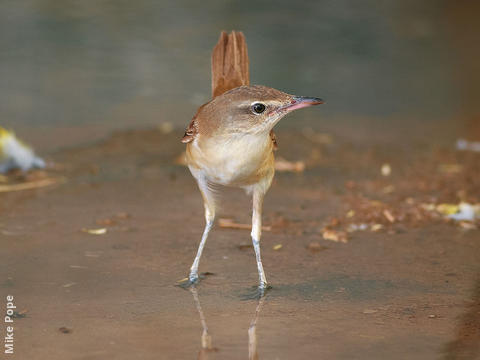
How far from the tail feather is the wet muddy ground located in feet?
3.65

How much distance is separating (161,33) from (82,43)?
5.15 feet

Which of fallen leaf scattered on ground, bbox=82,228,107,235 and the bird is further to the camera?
fallen leaf scattered on ground, bbox=82,228,107,235

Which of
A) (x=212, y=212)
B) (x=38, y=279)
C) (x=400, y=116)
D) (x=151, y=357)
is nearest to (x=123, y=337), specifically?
(x=151, y=357)

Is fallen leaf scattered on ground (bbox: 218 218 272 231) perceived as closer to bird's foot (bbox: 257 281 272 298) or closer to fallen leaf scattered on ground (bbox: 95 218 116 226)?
fallen leaf scattered on ground (bbox: 95 218 116 226)

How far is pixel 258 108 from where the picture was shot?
4.46 metres

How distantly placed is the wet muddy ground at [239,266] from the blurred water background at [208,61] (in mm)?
1948

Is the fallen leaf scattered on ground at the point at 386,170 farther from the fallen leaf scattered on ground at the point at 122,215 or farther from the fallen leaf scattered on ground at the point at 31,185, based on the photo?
the fallen leaf scattered on ground at the point at 31,185

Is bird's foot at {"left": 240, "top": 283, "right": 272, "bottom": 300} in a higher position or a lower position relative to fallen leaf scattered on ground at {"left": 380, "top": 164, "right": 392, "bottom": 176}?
higher

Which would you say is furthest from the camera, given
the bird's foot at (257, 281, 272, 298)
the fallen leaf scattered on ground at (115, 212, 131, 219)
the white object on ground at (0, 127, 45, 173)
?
the white object on ground at (0, 127, 45, 173)

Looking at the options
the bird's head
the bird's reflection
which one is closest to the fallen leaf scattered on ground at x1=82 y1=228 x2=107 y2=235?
the bird's reflection

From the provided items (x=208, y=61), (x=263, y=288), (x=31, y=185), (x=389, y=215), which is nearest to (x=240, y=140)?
(x=263, y=288)

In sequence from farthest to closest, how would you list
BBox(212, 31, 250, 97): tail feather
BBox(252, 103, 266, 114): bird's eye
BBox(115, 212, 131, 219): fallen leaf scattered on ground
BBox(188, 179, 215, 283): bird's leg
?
BBox(115, 212, 131, 219): fallen leaf scattered on ground → BBox(212, 31, 250, 97): tail feather → BBox(188, 179, 215, 283): bird's leg → BBox(252, 103, 266, 114): bird's eye

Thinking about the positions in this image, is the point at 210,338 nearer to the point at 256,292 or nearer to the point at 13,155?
the point at 256,292

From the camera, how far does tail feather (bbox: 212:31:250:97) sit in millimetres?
5324
